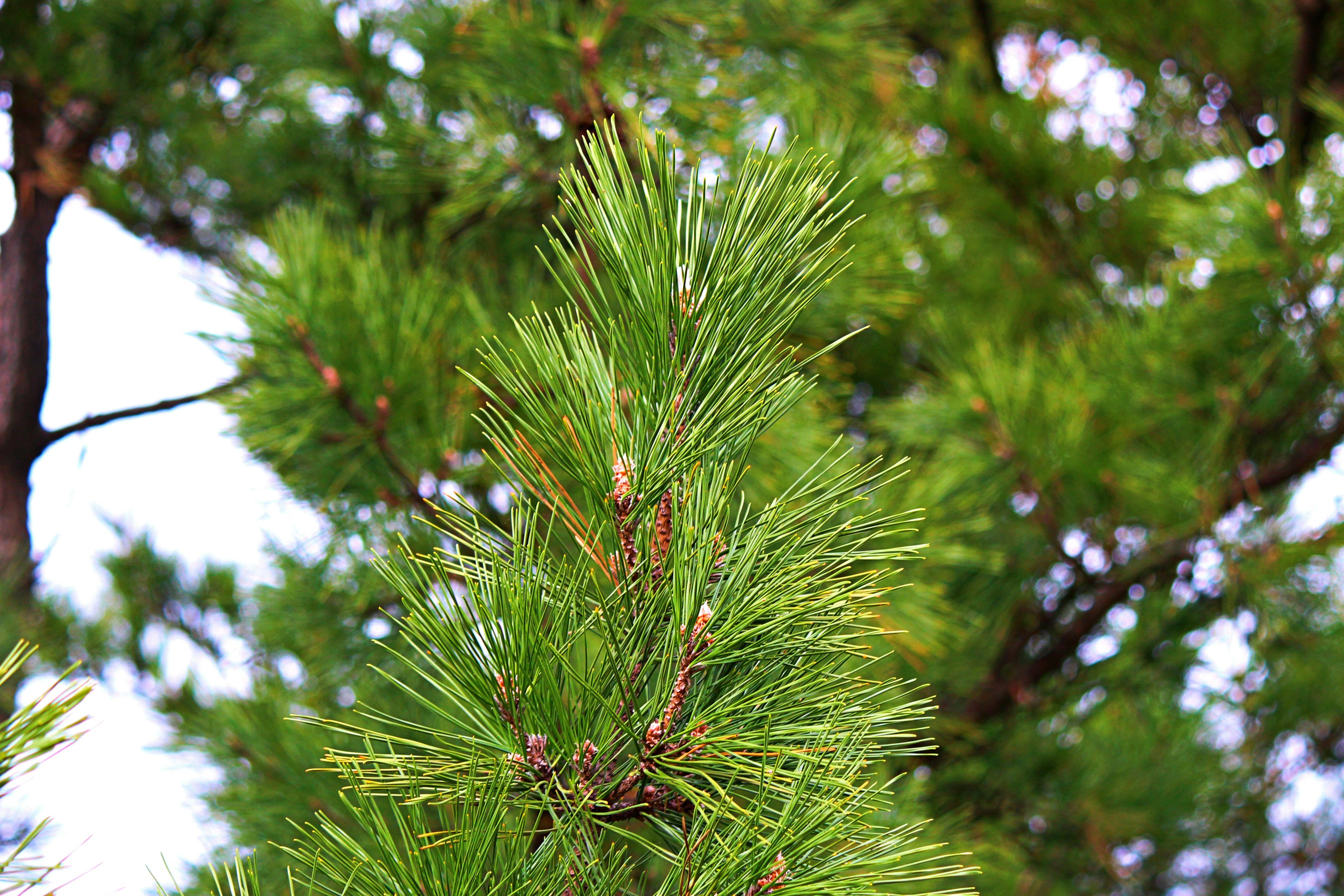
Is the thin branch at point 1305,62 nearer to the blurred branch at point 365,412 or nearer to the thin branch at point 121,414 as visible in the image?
the blurred branch at point 365,412

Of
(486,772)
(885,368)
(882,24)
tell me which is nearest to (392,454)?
(486,772)

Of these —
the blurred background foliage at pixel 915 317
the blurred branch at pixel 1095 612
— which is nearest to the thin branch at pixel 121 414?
the blurred background foliage at pixel 915 317

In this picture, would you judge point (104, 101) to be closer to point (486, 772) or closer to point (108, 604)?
point (108, 604)

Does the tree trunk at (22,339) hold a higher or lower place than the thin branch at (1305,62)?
lower

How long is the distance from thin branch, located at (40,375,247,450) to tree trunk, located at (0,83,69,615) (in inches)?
0.7

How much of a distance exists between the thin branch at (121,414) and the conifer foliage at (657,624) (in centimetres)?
58

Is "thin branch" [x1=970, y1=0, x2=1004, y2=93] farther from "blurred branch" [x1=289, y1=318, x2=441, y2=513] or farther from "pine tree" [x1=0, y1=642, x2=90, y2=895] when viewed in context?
"pine tree" [x1=0, y1=642, x2=90, y2=895]

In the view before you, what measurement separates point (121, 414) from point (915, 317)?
3.65ft

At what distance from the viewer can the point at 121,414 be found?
3.80 feet

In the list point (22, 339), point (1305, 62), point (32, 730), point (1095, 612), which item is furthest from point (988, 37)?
point (32, 730)

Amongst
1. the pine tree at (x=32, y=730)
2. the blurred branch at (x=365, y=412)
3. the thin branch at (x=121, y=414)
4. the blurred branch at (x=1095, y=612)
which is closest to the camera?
the pine tree at (x=32, y=730)

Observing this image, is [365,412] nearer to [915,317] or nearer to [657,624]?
[657,624]

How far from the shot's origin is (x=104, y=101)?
4.13 ft

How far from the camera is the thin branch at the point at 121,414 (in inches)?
34.2
